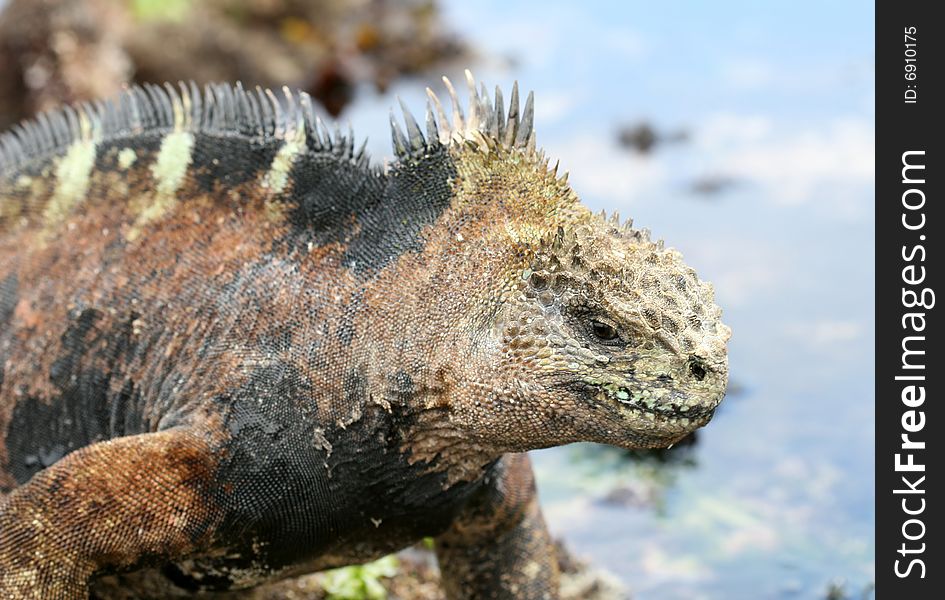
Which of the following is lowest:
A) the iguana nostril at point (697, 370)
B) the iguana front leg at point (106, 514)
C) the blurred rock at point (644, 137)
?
the iguana front leg at point (106, 514)

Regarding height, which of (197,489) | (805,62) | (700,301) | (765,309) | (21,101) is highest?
(805,62)

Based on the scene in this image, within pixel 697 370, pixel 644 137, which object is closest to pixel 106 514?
pixel 697 370

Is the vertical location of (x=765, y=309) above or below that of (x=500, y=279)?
above

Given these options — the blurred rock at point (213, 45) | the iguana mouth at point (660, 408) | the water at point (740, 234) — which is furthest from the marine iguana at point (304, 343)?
the blurred rock at point (213, 45)

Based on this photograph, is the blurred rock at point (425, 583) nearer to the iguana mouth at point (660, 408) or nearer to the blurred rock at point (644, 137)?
the iguana mouth at point (660, 408)

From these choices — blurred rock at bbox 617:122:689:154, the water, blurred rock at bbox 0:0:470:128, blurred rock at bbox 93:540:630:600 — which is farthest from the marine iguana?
blurred rock at bbox 617:122:689:154
